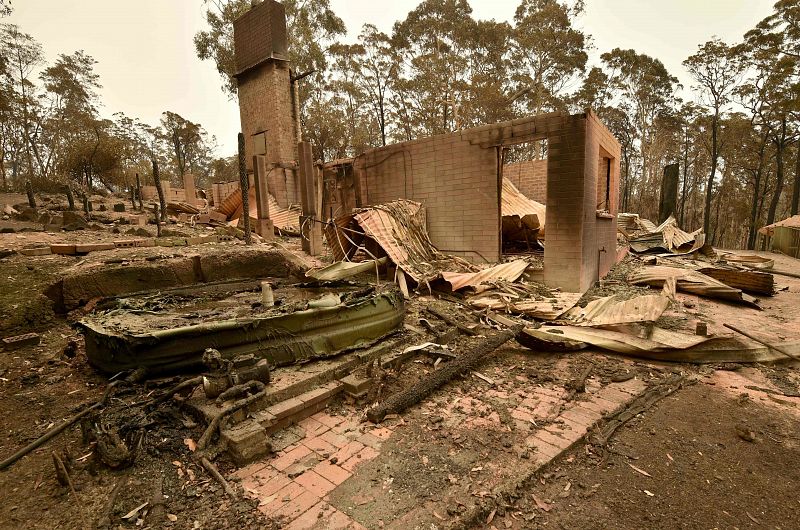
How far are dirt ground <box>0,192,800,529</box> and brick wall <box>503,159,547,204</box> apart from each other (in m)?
8.15

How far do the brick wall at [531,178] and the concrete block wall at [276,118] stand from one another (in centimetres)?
825

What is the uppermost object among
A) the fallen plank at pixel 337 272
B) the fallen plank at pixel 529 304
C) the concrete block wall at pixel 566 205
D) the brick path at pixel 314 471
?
the concrete block wall at pixel 566 205

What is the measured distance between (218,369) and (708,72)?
27736 mm

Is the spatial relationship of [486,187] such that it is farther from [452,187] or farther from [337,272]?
[337,272]

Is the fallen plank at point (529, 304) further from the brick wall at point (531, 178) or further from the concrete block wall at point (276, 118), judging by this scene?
A: the concrete block wall at point (276, 118)

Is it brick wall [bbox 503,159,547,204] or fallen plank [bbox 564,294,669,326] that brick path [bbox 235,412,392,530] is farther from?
brick wall [bbox 503,159,547,204]

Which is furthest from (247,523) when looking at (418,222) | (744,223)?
(744,223)

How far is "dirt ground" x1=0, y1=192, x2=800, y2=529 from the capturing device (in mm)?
1760

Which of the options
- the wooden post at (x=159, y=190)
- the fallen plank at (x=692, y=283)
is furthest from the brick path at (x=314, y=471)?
the wooden post at (x=159, y=190)

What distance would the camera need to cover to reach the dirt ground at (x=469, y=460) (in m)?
1.76

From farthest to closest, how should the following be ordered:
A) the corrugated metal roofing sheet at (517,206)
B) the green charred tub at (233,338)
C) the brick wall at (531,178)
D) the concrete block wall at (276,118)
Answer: the concrete block wall at (276,118) < the brick wall at (531,178) < the corrugated metal roofing sheet at (517,206) < the green charred tub at (233,338)

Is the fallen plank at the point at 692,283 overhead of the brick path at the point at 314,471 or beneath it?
overhead

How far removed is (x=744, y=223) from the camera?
27750 mm

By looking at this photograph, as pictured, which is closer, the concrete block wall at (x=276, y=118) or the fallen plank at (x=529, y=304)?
the fallen plank at (x=529, y=304)
